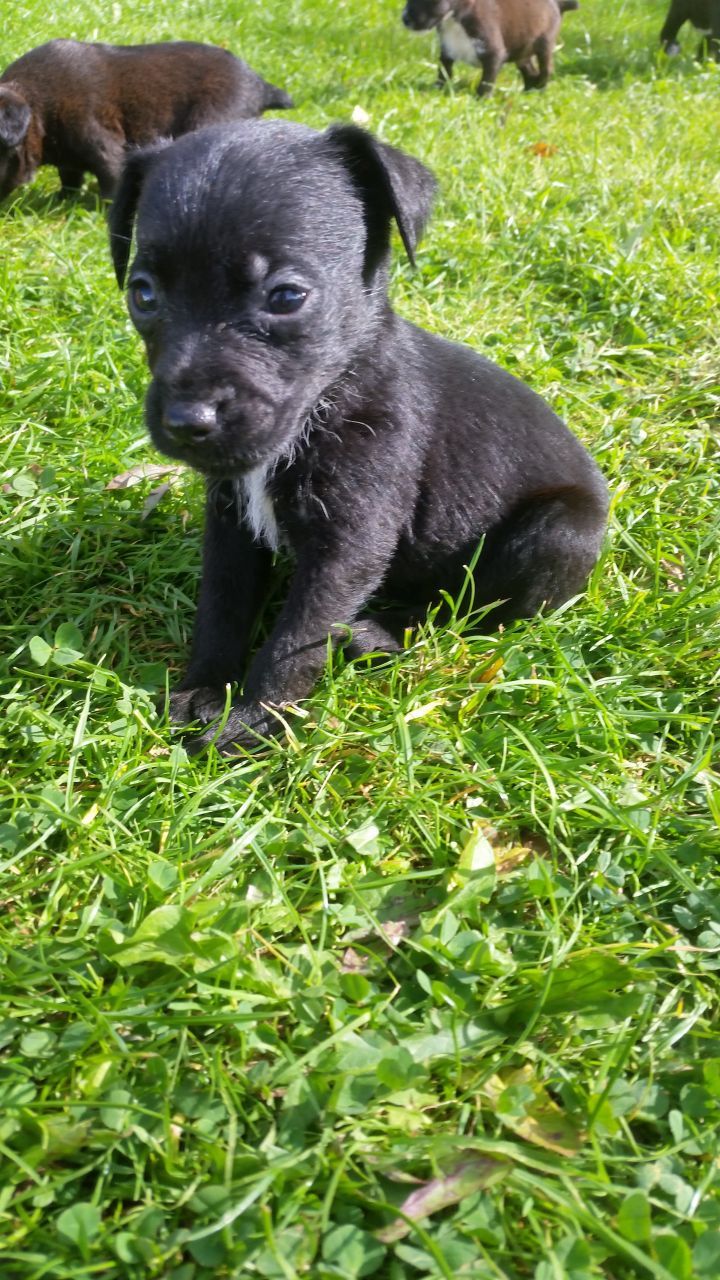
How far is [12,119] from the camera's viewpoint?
5500mm

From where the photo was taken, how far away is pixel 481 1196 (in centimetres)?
154

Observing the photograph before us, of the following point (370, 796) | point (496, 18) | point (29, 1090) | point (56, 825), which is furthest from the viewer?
point (496, 18)

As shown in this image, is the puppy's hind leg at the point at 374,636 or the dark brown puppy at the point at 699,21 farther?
the dark brown puppy at the point at 699,21

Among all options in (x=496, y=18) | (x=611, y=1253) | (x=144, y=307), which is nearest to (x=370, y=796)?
(x=611, y=1253)

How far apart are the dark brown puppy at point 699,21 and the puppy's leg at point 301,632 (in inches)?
405

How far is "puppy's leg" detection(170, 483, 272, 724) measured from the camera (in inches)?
104

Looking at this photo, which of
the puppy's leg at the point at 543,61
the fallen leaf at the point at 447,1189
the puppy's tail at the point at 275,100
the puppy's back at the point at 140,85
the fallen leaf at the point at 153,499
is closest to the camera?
the fallen leaf at the point at 447,1189

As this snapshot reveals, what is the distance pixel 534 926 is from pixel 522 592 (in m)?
1.09

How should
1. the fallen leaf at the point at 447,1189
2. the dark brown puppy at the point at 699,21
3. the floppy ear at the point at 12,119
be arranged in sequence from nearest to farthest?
the fallen leaf at the point at 447,1189
the floppy ear at the point at 12,119
the dark brown puppy at the point at 699,21

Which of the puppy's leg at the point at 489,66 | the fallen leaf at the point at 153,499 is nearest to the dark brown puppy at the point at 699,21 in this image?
the puppy's leg at the point at 489,66

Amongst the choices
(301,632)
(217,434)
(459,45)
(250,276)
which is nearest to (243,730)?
(301,632)

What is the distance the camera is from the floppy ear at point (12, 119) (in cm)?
545

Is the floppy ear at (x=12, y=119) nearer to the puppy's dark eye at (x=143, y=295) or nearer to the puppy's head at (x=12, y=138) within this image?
the puppy's head at (x=12, y=138)

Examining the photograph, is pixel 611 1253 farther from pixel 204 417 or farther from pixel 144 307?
pixel 144 307
